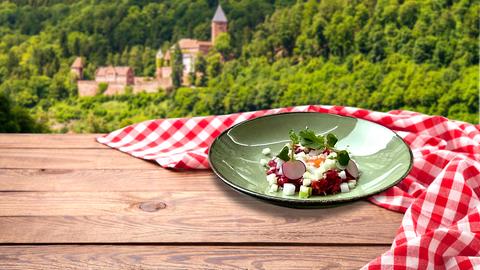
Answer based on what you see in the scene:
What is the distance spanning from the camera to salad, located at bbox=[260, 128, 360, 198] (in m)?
1.11

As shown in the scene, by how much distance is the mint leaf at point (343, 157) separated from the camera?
1.14 metres

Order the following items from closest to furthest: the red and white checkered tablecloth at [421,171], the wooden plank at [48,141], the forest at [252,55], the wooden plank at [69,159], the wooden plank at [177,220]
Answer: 1. the red and white checkered tablecloth at [421,171]
2. the wooden plank at [177,220]
3. the wooden plank at [69,159]
4. the wooden plank at [48,141]
5. the forest at [252,55]

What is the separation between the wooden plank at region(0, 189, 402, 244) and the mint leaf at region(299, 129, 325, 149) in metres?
0.13

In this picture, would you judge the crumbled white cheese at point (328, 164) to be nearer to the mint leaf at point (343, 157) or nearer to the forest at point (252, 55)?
the mint leaf at point (343, 157)

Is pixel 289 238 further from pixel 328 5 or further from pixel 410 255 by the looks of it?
pixel 328 5

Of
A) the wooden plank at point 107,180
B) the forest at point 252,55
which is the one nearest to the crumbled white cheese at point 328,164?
the wooden plank at point 107,180

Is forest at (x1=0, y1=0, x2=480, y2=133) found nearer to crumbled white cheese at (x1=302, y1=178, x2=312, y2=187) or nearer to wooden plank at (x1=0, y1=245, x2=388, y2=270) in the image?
crumbled white cheese at (x1=302, y1=178, x2=312, y2=187)

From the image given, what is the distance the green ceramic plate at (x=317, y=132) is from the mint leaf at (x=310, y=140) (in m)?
0.11

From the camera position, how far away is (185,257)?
96 cm

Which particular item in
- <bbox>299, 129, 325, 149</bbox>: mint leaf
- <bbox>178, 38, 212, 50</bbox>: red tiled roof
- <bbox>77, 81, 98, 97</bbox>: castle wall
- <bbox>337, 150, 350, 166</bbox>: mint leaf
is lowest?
<bbox>77, 81, 98, 97</bbox>: castle wall

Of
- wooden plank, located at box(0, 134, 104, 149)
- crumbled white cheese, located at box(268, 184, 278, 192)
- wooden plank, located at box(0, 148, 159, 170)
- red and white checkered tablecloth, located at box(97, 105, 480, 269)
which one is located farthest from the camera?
wooden plank, located at box(0, 134, 104, 149)

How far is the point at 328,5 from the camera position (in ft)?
11.0

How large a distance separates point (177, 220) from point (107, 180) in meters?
0.24

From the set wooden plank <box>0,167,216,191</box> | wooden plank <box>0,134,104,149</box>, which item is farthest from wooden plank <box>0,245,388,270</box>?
wooden plank <box>0,134,104,149</box>
